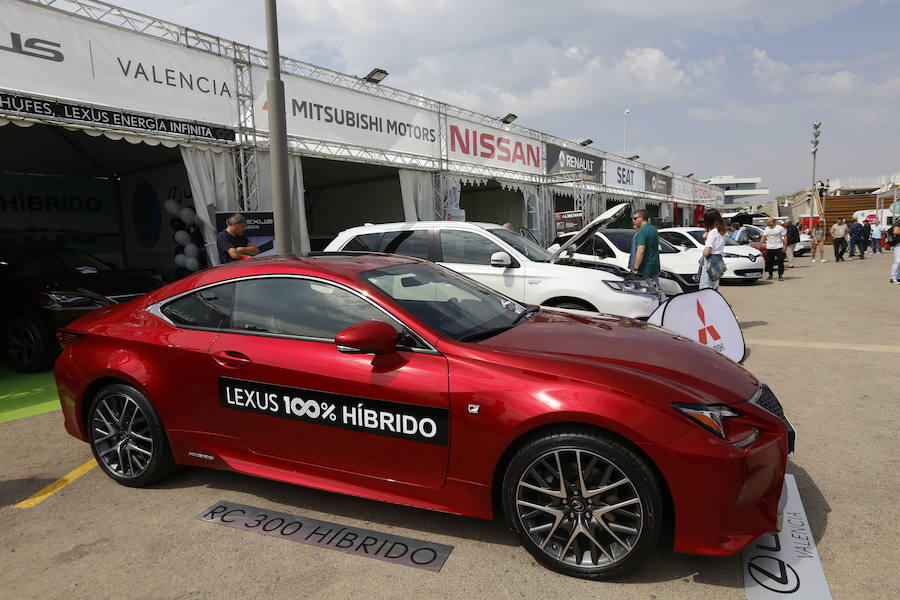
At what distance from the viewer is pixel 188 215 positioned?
437 inches

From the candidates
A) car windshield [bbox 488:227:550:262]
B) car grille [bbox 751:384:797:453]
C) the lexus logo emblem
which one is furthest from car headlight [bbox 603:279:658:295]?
the lexus logo emblem

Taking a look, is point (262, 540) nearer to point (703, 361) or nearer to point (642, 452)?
point (642, 452)

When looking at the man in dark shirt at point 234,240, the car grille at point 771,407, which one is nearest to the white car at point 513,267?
the man in dark shirt at point 234,240

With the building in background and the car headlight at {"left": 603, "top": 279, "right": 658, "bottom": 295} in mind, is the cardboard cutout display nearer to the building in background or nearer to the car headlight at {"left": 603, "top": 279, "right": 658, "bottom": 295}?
the car headlight at {"left": 603, "top": 279, "right": 658, "bottom": 295}

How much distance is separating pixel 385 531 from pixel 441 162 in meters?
12.0

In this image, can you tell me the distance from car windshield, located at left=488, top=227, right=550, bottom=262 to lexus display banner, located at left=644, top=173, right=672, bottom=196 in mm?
23591

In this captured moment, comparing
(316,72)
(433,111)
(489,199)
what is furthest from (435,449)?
(489,199)

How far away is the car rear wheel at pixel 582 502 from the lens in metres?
2.24

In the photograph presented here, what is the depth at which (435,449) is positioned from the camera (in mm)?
2535

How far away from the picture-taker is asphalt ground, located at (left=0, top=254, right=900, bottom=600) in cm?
234

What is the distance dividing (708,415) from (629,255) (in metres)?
7.75

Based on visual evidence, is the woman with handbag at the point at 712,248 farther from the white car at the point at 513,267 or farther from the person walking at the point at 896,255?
the person walking at the point at 896,255

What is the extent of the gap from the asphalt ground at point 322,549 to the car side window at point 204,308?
1065 mm

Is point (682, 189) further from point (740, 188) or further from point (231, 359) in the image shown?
point (740, 188)
